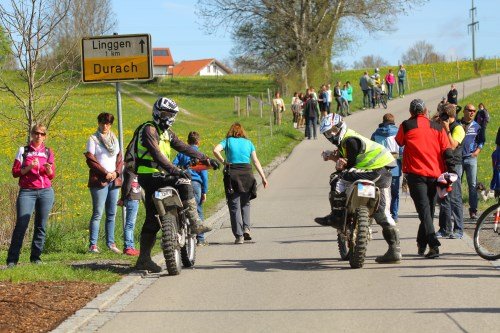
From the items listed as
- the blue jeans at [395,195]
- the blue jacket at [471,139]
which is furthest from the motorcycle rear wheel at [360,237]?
the blue jacket at [471,139]

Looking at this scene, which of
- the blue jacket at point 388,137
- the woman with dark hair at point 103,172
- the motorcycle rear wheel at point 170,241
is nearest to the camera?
the motorcycle rear wheel at point 170,241

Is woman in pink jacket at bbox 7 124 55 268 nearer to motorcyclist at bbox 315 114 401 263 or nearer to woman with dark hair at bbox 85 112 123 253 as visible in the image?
woman with dark hair at bbox 85 112 123 253

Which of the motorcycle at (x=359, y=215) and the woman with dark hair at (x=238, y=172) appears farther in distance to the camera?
the woman with dark hair at (x=238, y=172)

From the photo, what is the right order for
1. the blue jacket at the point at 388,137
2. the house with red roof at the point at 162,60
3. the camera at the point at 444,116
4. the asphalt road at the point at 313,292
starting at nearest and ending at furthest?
the asphalt road at the point at 313,292
the camera at the point at 444,116
the blue jacket at the point at 388,137
the house with red roof at the point at 162,60

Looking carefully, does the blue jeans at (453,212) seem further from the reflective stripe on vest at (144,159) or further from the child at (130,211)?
the reflective stripe on vest at (144,159)

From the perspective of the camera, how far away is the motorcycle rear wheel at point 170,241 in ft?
37.4

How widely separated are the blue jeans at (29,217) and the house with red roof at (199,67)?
150 meters

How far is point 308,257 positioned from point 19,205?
3679 millimetres

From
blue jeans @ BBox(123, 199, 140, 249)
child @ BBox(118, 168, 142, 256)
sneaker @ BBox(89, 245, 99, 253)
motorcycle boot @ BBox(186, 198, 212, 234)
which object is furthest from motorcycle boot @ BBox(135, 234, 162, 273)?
sneaker @ BBox(89, 245, 99, 253)

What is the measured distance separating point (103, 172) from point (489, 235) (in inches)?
197

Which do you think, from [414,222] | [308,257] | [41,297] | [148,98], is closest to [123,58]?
[308,257]

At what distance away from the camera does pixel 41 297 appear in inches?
388

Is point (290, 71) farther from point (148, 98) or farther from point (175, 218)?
point (175, 218)

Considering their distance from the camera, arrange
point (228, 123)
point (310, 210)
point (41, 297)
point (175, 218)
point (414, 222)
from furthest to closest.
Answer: point (228, 123) → point (310, 210) → point (414, 222) → point (175, 218) → point (41, 297)
